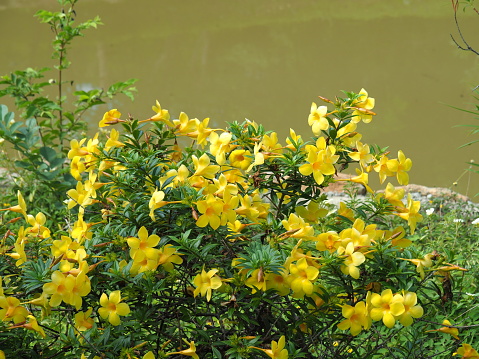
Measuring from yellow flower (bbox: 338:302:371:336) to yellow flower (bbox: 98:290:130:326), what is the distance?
1.81ft

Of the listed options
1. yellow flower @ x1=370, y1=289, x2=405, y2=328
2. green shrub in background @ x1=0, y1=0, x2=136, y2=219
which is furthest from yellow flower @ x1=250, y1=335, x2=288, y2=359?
green shrub in background @ x1=0, y1=0, x2=136, y2=219

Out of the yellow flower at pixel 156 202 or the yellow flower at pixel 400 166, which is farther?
the yellow flower at pixel 400 166

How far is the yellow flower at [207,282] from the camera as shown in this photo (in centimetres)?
174

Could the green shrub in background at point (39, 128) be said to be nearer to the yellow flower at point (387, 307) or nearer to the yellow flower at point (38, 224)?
the yellow flower at point (38, 224)

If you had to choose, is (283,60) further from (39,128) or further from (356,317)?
(356,317)

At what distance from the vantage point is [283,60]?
302 inches

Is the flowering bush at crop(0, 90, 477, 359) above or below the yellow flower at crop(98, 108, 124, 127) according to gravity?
below

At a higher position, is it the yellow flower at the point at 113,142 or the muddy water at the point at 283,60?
the yellow flower at the point at 113,142

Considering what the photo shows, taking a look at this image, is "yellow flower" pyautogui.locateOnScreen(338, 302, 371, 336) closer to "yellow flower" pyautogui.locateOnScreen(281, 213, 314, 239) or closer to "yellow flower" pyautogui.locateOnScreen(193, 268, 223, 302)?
"yellow flower" pyautogui.locateOnScreen(281, 213, 314, 239)

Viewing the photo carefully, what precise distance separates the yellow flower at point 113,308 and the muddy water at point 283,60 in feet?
12.1

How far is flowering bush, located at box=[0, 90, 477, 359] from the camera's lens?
1.76 m

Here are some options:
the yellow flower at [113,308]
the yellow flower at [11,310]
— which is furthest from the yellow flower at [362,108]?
the yellow flower at [11,310]

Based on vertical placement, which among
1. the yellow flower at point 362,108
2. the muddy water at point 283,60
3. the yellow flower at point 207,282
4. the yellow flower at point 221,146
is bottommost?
the muddy water at point 283,60

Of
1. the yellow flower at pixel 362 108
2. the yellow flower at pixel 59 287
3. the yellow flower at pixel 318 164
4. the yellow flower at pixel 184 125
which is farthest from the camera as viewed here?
the yellow flower at pixel 184 125
